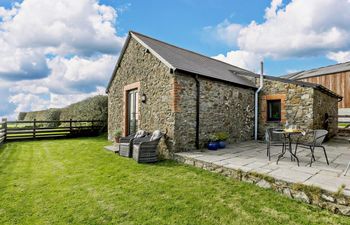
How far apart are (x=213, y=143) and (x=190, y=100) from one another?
1808mm

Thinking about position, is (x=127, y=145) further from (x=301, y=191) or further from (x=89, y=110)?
(x=89, y=110)

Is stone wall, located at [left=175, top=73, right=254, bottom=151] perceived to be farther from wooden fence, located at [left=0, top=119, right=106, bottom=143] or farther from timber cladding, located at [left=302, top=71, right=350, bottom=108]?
timber cladding, located at [left=302, top=71, right=350, bottom=108]

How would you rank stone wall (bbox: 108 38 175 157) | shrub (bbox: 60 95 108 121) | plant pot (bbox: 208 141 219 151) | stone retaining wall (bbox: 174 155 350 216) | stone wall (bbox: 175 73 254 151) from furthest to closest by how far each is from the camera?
shrub (bbox: 60 95 108 121) < plant pot (bbox: 208 141 219 151) < stone wall (bbox: 108 38 175 157) < stone wall (bbox: 175 73 254 151) < stone retaining wall (bbox: 174 155 350 216)

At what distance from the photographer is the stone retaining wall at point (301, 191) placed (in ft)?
9.42

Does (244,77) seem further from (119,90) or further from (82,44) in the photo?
(82,44)

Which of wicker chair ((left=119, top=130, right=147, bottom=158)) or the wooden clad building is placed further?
the wooden clad building

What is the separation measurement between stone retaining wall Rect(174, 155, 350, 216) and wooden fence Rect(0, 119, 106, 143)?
1127cm

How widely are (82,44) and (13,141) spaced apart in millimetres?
6817

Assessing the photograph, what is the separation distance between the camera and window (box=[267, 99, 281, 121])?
29.7ft

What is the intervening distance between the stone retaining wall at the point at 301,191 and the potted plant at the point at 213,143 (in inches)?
83.5

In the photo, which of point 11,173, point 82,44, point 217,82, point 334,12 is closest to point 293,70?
point 334,12

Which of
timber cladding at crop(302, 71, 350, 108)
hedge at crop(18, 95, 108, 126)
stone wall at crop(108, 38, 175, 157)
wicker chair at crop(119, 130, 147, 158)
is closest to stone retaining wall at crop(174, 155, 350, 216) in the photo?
stone wall at crop(108, 38, 175, 157)

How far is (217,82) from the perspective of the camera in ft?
24.9

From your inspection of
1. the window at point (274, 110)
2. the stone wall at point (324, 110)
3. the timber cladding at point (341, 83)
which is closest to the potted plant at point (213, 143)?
the window at point (274, 110)
